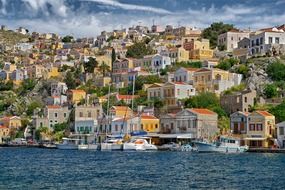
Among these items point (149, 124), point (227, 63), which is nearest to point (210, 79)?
point (227, 63)

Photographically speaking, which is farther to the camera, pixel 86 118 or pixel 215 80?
pixel 86 118

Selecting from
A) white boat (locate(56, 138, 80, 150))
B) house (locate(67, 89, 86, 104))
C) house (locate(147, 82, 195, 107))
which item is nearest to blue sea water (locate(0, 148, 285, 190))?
white boat (locate(56, 138, 80, 150))

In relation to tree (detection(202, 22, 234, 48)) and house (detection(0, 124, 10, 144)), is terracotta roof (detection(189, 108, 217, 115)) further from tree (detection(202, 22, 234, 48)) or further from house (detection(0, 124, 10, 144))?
tree (detection(202, 22, 234, 48))

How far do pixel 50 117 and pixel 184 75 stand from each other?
21.3 m

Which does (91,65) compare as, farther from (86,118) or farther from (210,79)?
(210,79)

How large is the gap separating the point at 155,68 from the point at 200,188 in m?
67.9

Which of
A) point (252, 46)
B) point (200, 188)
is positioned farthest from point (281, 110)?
point (200, 188)

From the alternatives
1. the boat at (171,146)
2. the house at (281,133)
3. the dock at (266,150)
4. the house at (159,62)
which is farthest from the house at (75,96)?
the house at (281,133)

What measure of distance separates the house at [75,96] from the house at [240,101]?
2769 centimetres

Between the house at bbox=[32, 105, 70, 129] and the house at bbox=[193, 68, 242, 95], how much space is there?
21282mm

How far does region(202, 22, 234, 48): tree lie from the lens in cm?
10794

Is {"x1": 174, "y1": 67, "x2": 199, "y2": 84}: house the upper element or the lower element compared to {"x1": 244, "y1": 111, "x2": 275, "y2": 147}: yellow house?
upper

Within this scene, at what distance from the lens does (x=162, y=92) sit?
80188 mm

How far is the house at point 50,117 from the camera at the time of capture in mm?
89062
